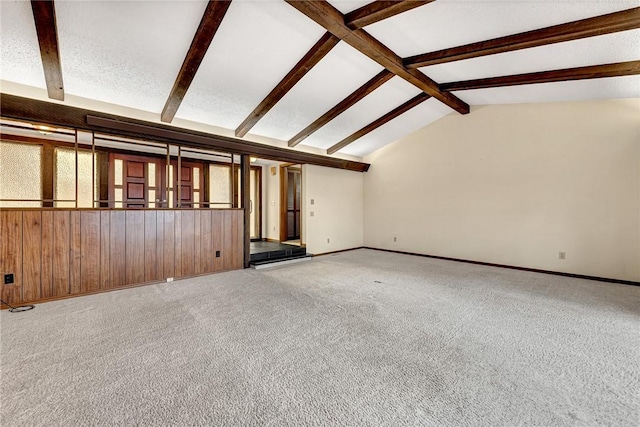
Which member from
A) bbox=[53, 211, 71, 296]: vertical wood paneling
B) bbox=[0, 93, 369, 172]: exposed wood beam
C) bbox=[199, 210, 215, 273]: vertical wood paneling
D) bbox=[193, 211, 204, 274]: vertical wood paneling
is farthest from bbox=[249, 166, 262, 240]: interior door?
bbox=[53, 211, 71, 296]: vertical wood paneling

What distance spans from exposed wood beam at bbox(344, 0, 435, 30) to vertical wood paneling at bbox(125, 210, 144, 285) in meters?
3.96

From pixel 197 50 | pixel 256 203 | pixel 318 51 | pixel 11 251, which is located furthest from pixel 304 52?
pixel 256 203

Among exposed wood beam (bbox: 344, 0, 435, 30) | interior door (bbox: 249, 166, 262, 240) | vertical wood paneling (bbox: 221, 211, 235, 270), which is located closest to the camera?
exposed wood beam (bbox: 344, 0, 435, 30)

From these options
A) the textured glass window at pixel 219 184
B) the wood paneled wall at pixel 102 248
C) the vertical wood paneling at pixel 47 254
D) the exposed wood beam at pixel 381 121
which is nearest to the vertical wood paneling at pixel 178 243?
the wood paneled wall at pixel 102 248

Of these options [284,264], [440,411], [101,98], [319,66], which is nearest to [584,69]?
[319,66]

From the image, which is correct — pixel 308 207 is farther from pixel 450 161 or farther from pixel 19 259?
pixel 19 259

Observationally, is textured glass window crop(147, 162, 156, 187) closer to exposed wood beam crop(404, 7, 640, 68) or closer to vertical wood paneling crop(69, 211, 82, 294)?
vertical wood paneling crop(69, 211, 82, 294)

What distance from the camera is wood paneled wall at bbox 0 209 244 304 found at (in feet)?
10.6

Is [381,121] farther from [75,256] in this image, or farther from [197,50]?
[75,256]

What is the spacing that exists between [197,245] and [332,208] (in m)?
3.57

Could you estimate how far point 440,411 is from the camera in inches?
60.5

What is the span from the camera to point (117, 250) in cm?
389

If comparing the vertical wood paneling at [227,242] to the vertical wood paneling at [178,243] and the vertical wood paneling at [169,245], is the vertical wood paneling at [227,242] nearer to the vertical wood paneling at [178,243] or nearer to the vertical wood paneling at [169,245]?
the vertical wood paneling at [178,243]

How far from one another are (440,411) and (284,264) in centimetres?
435
